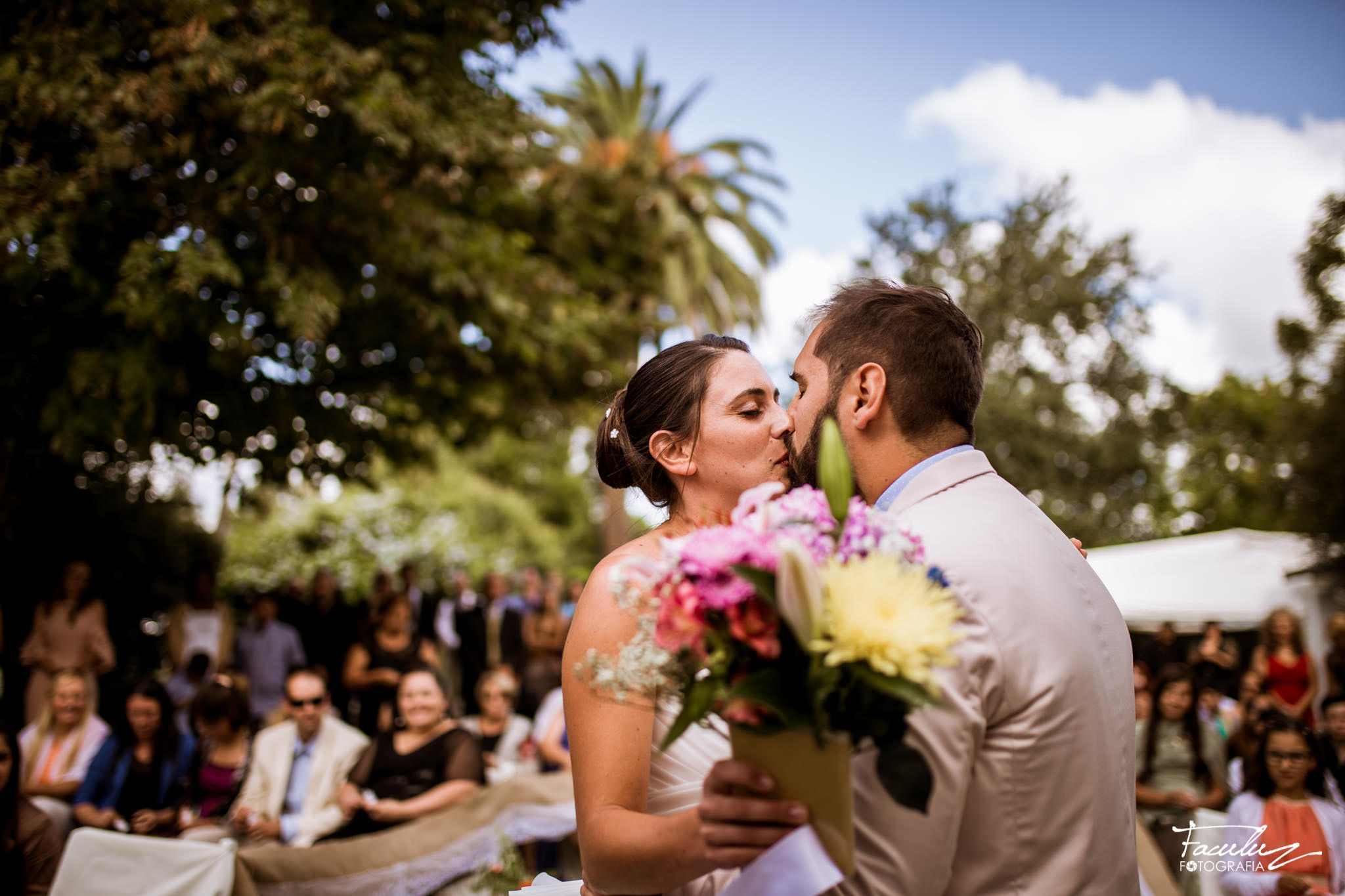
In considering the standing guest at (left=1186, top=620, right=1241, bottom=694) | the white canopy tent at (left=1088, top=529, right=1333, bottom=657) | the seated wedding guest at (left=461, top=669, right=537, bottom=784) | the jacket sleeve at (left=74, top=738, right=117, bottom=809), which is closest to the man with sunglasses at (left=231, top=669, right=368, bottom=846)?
the jacket sleeve at (left=74, top=738, right=117, bottom=809)

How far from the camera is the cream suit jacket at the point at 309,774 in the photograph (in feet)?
20.5

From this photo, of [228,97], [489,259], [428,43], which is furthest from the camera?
[489,259]

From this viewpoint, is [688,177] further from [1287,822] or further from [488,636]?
[1287,822]

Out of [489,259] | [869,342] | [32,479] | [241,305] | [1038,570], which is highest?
[489,259]

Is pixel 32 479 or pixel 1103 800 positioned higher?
pixel 32 479

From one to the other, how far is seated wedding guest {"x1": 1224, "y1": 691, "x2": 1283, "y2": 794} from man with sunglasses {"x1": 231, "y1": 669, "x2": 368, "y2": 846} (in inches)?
230

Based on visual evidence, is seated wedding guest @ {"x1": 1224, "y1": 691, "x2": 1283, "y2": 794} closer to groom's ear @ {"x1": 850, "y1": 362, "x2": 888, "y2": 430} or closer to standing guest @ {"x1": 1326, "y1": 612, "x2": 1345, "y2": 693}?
standing guest @ {"x1": 1326, "y1": 612, "x2": 1345, "y2": 693}

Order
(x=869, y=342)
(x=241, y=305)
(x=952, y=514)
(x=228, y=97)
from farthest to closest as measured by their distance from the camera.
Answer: (x=241, y=305)
(x=228, y=97)
(x=869, y=342)
(x=952, y=514)

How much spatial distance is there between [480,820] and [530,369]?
226 inches

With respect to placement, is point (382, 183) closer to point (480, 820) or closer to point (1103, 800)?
point (480, 820)

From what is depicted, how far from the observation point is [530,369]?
10.8 meters

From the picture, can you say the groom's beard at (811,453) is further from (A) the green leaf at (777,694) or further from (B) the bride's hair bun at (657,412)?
(A) the green leaf at (777,694)

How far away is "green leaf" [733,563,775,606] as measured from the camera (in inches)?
56.6

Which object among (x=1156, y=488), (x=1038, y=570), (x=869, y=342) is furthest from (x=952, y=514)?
(x=1156, y=488)
